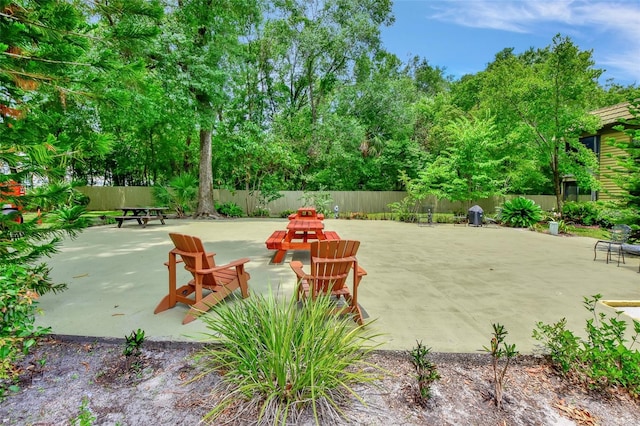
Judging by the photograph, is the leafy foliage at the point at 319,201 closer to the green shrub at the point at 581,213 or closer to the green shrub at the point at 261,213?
the green shrub at the point at 261,213

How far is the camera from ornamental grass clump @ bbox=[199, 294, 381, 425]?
175 centimetres

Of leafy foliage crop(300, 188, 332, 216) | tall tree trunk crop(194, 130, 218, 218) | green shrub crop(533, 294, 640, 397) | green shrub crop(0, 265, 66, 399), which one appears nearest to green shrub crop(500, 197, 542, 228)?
leafy foliage crop(300, 188, 332, 216)

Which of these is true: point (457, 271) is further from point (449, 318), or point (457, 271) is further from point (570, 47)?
point (570, 47)

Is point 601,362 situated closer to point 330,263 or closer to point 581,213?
point 330,263

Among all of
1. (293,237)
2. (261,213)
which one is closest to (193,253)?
(293,237)

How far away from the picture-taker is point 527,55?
91.0 feet

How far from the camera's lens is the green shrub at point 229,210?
1546 cm

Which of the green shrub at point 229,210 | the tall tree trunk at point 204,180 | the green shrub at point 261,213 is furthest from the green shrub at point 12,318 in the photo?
the green shrub at point 261,213

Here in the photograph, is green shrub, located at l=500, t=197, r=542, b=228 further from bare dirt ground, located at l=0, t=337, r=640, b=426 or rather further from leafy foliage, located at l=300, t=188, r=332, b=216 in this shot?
bare dirt ground, located at l=0, t=337, r=640, b=426

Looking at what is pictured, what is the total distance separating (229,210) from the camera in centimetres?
1545

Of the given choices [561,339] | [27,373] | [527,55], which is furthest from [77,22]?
[527,55]

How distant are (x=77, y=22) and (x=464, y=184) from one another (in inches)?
564

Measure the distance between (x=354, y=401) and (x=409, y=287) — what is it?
2.49 metres

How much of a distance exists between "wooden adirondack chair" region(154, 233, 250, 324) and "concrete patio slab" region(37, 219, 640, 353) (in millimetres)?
142
